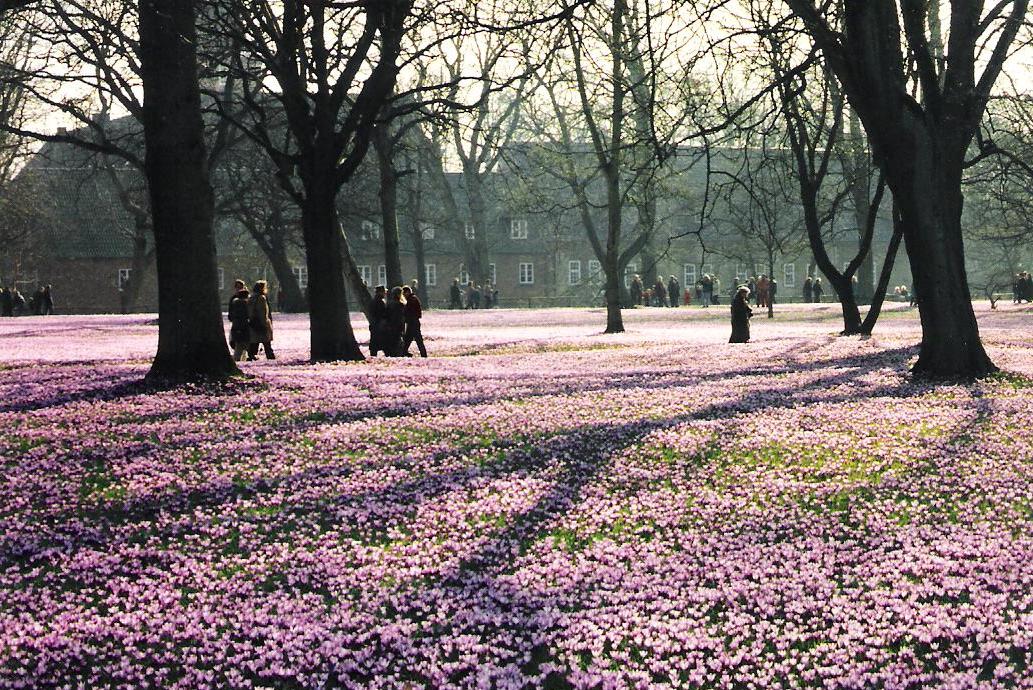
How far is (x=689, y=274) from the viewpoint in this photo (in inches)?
4085

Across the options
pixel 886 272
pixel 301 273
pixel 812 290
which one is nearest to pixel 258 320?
pixel 886 272

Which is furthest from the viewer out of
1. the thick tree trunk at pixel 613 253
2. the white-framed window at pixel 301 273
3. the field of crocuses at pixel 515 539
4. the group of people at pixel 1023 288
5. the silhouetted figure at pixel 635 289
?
the white-framed window at pixel 301 273

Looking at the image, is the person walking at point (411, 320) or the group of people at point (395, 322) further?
the person walking at point (411, 320)

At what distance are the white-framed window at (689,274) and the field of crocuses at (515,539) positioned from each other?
88.0 meters

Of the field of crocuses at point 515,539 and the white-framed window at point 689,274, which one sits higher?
the white-framed window at point 689,274

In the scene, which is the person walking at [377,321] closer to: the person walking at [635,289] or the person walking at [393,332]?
the person walking at [393,332]

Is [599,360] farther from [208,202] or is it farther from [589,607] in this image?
[589,607]

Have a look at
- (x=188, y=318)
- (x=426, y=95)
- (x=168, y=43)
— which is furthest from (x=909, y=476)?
(x=426, y=95)

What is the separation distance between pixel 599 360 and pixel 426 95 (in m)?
28.5

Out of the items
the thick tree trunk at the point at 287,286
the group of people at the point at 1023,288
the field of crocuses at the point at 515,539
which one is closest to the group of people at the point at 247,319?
the field of crocuses at the point at 515,539

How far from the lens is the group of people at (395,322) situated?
2600cm

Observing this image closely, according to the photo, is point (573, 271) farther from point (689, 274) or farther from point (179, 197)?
point (179, 197)

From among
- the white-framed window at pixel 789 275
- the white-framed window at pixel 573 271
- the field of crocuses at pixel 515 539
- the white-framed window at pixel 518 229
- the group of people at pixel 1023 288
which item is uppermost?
the white-framed window at pixel 518 229

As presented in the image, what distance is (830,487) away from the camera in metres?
9.35
